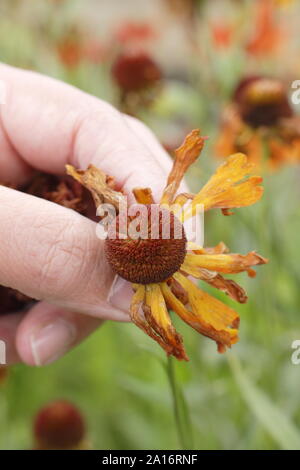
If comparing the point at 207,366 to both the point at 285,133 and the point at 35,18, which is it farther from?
the point at 35,18

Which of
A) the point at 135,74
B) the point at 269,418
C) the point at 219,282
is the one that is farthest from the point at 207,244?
the point at 219,282

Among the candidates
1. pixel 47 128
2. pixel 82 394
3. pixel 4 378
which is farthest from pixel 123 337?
pixel 47 128

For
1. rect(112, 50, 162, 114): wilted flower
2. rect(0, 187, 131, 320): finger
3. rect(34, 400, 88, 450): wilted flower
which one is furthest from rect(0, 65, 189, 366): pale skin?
rect(112, 50, 162, 114): wilted flower

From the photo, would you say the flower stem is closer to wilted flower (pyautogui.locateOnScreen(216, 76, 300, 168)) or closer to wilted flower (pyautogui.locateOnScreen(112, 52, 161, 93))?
wilted flower (pyautogui.locateOnScreen(216, 76, 300, 168))

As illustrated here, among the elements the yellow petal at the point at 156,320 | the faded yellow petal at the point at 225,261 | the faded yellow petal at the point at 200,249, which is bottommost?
the yellow petal at the point at 156,320

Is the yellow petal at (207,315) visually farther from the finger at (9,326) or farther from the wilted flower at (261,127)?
the wilted flower at (261,127)

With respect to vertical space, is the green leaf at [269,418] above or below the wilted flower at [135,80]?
below

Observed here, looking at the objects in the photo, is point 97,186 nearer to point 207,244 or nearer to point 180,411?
point 180,411

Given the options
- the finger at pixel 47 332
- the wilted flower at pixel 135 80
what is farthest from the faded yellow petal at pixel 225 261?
the wilted flower at pixel 135 80
